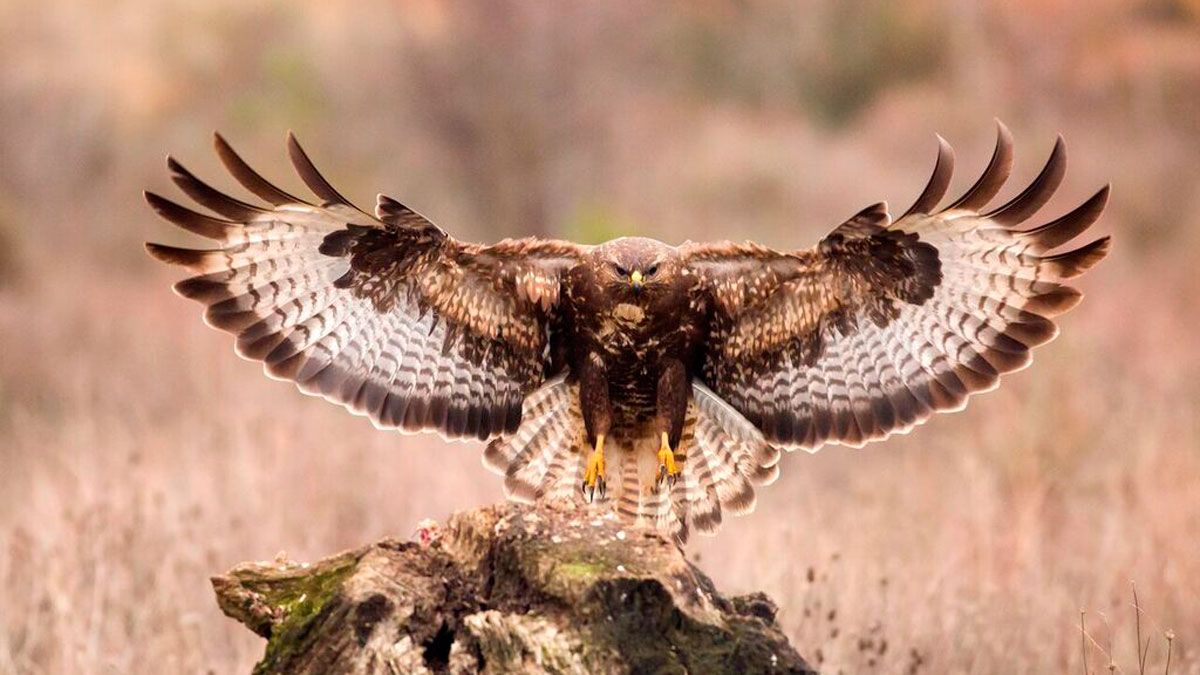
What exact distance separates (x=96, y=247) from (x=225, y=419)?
10751 mm

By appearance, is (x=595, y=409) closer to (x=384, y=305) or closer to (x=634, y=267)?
(x=634, y=267)

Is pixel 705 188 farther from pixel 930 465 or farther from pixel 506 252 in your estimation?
pixel 506 252

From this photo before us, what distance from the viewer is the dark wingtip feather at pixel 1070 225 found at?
193 inches

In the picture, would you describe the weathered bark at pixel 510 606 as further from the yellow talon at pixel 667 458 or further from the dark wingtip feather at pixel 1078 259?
the dark wingtip feather at pixel 1078 259

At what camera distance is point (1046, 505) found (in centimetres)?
966

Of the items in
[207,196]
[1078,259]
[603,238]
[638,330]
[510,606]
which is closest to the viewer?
[510,606]

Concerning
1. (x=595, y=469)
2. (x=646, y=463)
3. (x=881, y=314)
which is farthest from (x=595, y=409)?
Result: (x=881, y=314)

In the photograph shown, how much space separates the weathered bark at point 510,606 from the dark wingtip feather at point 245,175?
1.40 m

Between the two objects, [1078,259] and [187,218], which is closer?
[187,218]

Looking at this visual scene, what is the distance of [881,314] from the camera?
5.85 m

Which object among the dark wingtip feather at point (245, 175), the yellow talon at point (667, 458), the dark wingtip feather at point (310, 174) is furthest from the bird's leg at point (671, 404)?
the dark wingtip feather at point (245, 175)

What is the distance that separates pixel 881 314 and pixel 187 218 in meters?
2.57

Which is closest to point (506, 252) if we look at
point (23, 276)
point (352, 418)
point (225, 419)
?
point (225, 419)

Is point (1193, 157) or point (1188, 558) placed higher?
point (1193, 157)
